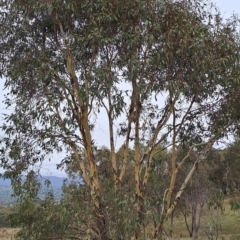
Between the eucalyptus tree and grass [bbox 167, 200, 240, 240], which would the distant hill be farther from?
grass [bbox 167, 200, 240, 240]

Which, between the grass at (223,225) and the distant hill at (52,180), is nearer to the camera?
the distant hill at (52,180)

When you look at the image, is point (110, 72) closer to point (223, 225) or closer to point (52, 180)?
point (52, 180)

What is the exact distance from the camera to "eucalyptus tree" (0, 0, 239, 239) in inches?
236

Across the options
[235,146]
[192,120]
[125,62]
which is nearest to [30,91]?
[125,62]

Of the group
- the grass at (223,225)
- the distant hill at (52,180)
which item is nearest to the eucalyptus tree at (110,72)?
the distant hill at (52,180)

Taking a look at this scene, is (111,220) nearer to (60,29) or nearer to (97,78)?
(97,78)

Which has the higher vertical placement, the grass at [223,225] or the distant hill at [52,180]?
the distant hill at [52,180]

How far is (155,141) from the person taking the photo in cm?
705

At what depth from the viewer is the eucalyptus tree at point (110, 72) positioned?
599 cm

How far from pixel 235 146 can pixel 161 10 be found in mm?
2820

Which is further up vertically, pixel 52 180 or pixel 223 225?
pixel 52 180

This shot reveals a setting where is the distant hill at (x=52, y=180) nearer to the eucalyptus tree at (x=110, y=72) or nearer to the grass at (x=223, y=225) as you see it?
the eucalyptus tree at (x=110, y=72)

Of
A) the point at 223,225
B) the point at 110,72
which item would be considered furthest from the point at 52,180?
the point at 223,225

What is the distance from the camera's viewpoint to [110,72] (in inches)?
235
